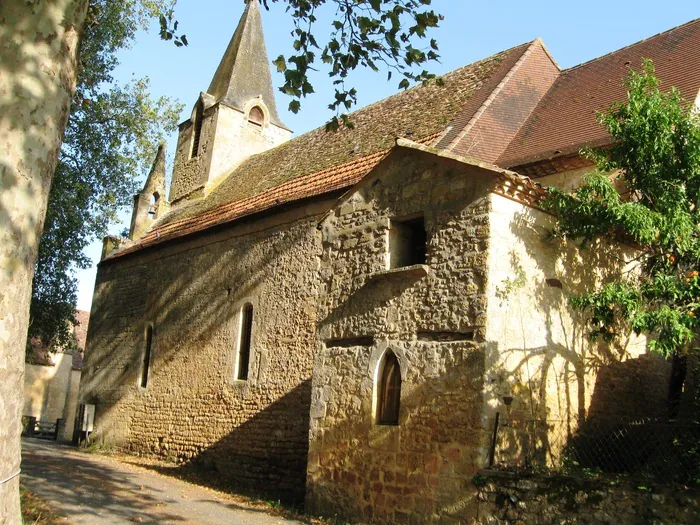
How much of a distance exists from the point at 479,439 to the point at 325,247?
A: 4.04m

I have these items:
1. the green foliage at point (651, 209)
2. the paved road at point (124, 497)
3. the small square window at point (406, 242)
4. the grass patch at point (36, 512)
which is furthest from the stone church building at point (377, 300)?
the grass patch at point (36, 512)

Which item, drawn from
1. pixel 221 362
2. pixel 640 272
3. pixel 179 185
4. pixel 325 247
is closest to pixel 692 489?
pixel 640 272

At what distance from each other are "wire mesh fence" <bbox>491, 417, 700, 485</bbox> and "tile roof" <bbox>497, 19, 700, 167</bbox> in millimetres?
4491

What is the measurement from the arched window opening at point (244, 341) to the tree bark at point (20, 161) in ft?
30.7

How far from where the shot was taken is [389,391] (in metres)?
8.80

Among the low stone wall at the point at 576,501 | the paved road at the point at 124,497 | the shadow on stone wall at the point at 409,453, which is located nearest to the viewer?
the low stone wall at the point at 576,501

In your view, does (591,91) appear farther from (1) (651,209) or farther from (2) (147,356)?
(2) (147,356)

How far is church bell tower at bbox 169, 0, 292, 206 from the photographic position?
2134 centimetres

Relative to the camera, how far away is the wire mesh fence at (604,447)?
21.7ft

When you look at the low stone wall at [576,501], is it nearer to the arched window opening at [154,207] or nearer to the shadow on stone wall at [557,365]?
the shadow on stone wall at [557,365]

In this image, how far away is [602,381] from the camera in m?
9.02

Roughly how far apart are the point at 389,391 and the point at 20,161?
552 centimetres

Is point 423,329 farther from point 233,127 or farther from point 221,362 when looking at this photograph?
point 233,127

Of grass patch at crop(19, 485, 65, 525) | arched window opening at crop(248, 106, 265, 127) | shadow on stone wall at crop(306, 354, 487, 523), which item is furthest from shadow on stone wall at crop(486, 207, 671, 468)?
arched window opening at crop(248, 106, 265, 127)
